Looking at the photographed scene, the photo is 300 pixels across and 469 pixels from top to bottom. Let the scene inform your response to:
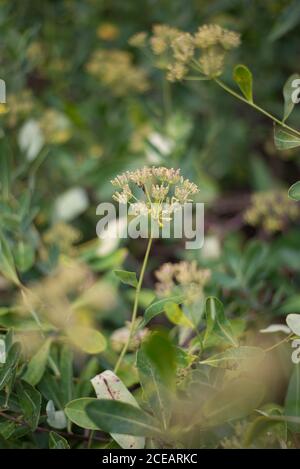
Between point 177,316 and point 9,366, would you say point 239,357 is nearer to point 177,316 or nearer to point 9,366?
point 177,316

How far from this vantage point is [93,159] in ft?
4.95

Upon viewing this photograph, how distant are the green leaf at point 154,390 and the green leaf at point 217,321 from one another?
0.08 m

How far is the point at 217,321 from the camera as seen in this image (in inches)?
29.3

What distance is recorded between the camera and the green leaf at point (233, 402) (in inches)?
27.2

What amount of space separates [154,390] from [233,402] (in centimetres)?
8

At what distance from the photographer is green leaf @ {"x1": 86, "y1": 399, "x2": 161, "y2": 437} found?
628 millimetres

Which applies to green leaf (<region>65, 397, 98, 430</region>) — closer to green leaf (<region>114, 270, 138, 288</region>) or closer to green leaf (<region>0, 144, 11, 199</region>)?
green leaf (<region>114, 270, 138, 288</region>)

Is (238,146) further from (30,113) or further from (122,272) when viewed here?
(122,272)

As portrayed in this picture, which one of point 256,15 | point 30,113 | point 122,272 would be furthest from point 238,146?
point 122,272

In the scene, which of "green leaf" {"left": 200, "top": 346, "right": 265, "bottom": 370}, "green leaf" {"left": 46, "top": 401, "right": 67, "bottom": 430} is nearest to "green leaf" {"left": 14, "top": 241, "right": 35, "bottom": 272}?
"green leaf" {"left": 46, "top": 401, "right": 67, "bottom": 430}

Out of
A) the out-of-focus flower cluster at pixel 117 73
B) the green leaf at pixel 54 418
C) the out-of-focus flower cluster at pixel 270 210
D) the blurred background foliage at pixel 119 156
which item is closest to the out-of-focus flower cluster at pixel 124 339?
the blurred background foliage at pixel 119 156

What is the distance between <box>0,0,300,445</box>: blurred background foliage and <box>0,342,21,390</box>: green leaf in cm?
12

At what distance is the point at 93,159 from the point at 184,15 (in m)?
0.42

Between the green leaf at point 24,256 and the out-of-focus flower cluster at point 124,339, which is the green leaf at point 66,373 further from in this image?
the green leaf at point 24,256
